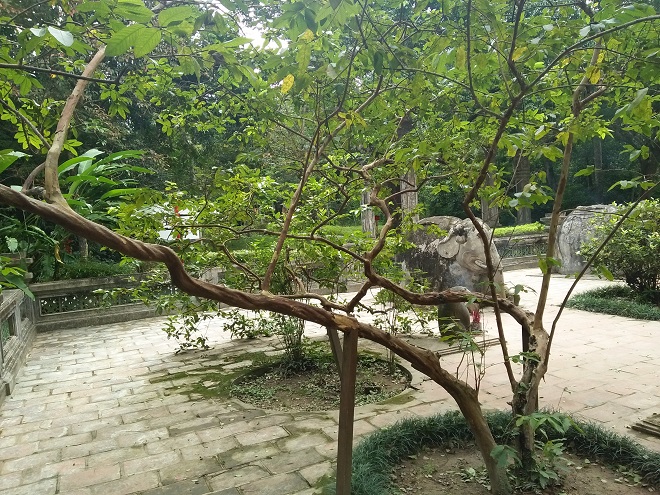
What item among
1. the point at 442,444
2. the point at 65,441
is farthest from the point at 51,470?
the point at 442,444

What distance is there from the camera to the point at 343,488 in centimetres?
239

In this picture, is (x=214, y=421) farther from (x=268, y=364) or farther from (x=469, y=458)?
(x=469, y=458)

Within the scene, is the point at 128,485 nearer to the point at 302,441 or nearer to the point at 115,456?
the point at 115,456

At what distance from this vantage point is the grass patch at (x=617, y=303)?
7254 mm

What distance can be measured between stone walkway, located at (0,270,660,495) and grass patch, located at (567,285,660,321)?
37.2 inches

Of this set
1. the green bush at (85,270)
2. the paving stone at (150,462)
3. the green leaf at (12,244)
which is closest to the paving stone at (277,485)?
the paving stone at (150,462)

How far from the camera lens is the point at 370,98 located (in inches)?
111

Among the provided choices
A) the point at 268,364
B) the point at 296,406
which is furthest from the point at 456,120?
the point at 268,364

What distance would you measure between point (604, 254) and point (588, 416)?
5134 mm

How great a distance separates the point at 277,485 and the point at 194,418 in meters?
1.45

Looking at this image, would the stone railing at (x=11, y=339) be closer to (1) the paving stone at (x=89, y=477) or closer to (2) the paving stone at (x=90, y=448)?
(2) the paving stone at (x=90, y=448)

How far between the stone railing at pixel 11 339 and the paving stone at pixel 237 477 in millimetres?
2943

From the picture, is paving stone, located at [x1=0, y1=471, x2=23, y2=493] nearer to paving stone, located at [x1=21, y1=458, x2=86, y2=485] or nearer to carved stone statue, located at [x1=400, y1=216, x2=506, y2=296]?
paving stone, located at [x1=21, y1=458, x2=86, y2=485]

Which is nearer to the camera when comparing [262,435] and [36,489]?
[36,489]
